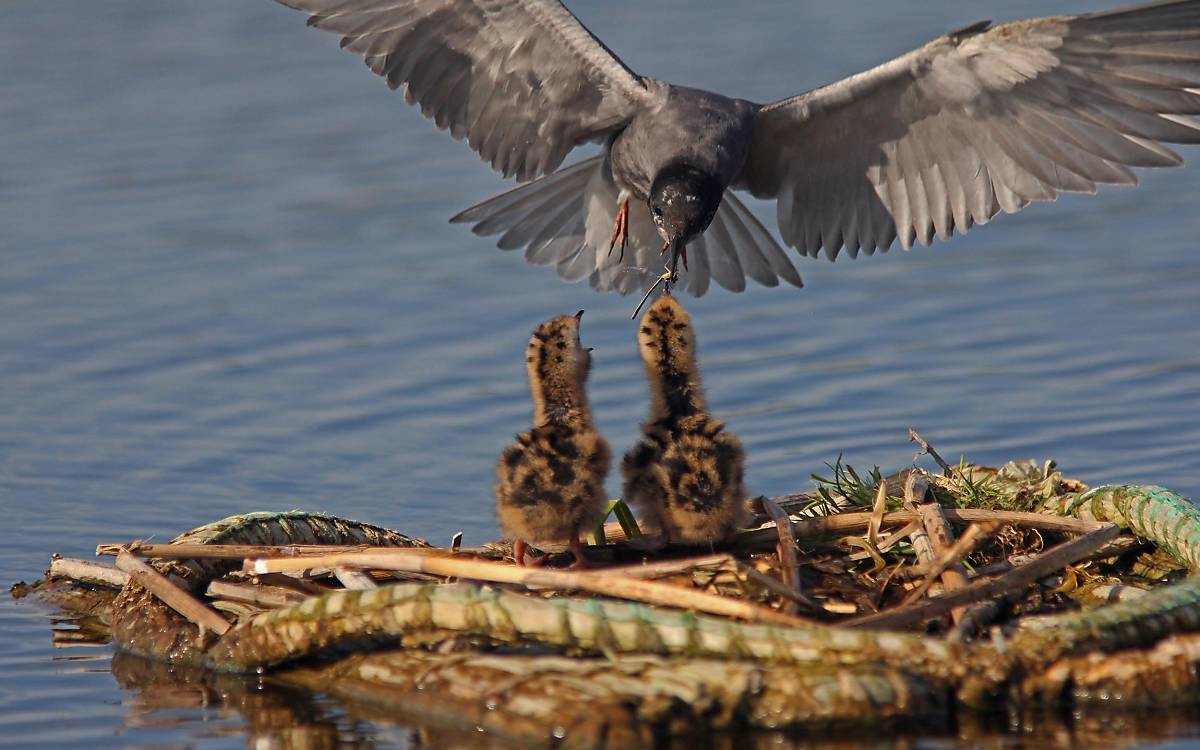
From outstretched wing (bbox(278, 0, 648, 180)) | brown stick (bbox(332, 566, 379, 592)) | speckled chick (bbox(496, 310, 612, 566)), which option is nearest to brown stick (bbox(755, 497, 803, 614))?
speckled chick (bbox(496, 310, 612, 566))

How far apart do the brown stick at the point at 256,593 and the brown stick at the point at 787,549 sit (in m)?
1.64

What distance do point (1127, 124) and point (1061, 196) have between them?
17.3 feet

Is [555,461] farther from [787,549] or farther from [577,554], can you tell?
[787,549]

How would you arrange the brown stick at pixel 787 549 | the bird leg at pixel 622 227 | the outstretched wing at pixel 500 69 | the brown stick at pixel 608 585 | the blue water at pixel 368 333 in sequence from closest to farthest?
the brown stick at pixel 608 585
the brown stick at pixel 787 549
the outstretched wing at pixel 500 69
the bird leg at pixel 622 227
the blue water at pixel 368 333

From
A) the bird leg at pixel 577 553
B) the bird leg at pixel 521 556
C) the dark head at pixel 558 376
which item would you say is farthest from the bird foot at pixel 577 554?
the dark head at pixel 558 376

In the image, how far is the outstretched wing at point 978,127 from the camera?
25.2 ft

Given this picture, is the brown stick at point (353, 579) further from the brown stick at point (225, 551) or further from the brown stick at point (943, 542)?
the brown stick at point (943, 542)

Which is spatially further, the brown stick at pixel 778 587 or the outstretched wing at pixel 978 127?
the outstretched wing at pixel 978 127

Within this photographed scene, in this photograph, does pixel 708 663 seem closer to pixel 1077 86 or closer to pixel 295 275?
pixel 1077 86

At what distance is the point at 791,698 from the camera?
18.2ft

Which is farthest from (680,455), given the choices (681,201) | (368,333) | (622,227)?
(368,333)

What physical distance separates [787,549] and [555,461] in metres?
0.85

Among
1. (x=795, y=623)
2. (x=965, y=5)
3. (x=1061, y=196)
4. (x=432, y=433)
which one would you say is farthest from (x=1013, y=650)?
(x=965, y=5)

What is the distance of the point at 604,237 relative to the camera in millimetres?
9602
